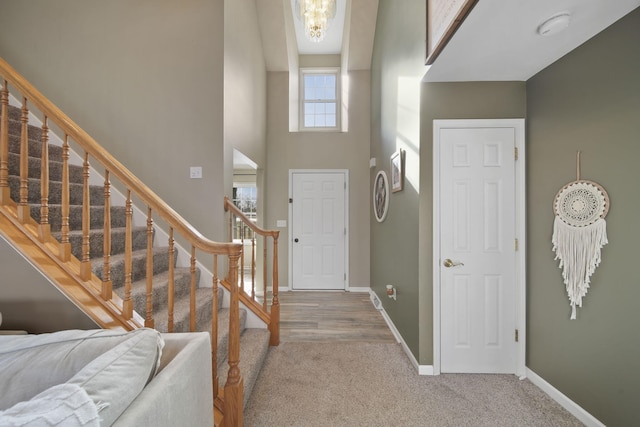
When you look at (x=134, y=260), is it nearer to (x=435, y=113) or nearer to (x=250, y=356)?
(x=250, y=356)

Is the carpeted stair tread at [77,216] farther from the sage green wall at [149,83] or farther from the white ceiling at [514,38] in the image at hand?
the white ceiling at [514,38]

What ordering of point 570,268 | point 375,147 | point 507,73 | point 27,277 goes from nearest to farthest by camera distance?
point 27,277, point 570,268, point 507,73, point 375,147

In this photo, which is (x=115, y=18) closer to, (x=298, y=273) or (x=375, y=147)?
(x=375, y=147)

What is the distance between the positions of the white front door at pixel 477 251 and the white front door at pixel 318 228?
7.90 ft

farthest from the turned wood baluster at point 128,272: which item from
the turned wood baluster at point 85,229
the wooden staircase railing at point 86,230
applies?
the turned wood baluster at point 85,229

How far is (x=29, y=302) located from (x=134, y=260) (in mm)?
697

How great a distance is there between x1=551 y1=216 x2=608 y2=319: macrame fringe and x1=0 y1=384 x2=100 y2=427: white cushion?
2.41 metres

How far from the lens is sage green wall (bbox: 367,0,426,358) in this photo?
230cm

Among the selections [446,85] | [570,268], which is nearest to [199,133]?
[446,85]

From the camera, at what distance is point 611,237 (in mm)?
1561

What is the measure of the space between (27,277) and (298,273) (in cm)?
340

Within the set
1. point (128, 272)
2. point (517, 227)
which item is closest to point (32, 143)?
point (128, 272)

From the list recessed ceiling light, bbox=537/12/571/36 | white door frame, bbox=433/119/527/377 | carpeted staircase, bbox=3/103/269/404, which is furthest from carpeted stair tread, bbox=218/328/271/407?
recessed ceiling light, bbox=537/12/571/36

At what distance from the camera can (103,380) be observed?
76cm
